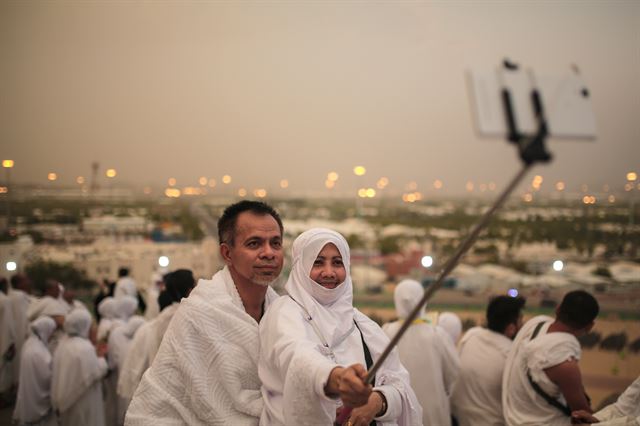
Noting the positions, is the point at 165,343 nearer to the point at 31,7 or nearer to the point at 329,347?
the point at 329,347

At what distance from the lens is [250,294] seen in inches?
92.4

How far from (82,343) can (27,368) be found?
0.74 metres

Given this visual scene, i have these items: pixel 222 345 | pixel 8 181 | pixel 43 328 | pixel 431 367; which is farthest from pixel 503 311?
pixel 8 181

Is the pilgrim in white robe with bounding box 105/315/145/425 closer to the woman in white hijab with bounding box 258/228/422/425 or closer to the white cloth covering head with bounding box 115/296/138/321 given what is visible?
the white cloth covering head with bounding box 115/296/138/321

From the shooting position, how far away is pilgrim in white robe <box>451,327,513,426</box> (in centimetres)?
387

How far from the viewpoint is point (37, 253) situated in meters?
11.6

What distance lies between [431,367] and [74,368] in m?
2.85

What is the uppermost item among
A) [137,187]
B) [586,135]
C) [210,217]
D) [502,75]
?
[137,187]

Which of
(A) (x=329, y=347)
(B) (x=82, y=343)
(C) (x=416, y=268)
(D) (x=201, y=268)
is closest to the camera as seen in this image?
(A) (x=329, y=347)

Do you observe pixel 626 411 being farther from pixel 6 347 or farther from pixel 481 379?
pixel 6 347

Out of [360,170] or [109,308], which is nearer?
[109,308]

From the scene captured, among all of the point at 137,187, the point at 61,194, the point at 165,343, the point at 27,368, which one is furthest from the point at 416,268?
the point at 165,343

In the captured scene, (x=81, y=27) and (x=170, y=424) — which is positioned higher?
(x=81, y=27)

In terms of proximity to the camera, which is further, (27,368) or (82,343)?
(27,368)
